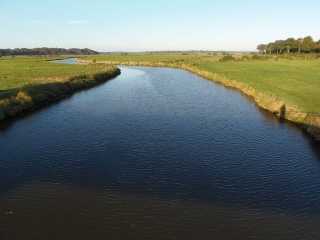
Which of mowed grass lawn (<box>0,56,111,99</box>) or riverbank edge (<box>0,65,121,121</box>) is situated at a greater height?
mowed grass lawn (<box>0,56,111,99</box>)

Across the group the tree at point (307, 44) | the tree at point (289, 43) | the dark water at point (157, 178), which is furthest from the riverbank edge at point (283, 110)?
the tree at point (289, 43)

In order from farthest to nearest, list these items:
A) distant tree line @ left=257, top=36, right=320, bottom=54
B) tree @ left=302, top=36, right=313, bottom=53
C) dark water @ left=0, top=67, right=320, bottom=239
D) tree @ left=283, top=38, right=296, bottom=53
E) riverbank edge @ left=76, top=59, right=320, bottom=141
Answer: tree @ left=283, top=38, right=296, bottom=53
tree @ left=302, top=36, right=313, bottom=53
distant tree line @ left=257, top=36, right=320, bottom=54
riverbank edge @ left=76, top=59, right=320, bottom=141
dark water @ left=0, top=67, right=320, bottom=239

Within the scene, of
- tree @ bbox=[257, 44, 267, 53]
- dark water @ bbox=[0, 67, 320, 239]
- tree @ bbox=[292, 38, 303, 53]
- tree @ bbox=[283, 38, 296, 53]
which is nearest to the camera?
dark water @ bbox=[0, 67, 320, 239]

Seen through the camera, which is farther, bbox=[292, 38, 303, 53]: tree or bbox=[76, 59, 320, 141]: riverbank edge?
bbox=[292, 38, 303, 53]: tree

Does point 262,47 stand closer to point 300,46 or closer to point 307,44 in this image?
point 300,46

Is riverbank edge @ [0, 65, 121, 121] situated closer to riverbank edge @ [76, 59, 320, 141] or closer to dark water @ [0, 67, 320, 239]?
dark water @ [0, 67, 320, 239]

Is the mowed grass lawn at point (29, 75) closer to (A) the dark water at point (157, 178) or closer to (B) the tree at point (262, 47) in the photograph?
(A) the dark water at point (157, 178)

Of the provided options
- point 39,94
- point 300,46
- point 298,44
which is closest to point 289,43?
point 298,44

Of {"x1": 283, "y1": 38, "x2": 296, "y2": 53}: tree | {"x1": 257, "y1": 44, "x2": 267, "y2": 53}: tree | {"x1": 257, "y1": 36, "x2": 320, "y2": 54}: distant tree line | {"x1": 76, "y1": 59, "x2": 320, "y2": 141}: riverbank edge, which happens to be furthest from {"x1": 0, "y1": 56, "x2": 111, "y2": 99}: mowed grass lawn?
{"x1": 257, "y1": 44, "x2": 267, "y2": 53}: tree
